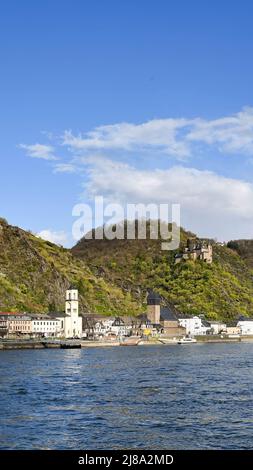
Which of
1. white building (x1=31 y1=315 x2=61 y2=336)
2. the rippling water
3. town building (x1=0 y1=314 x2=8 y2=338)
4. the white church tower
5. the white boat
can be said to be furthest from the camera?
the white boat

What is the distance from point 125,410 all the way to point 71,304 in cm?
13598

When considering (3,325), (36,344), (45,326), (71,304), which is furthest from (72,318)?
(36,344)

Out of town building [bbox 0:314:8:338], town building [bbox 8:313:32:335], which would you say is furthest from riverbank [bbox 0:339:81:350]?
town building [bbox 8:313:32:335]

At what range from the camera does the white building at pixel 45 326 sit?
6644 inches

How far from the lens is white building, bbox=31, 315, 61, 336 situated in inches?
6644

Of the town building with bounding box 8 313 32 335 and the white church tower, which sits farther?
the white church tower

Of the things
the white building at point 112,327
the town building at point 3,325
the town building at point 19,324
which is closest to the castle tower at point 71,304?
the white building at point 112,327

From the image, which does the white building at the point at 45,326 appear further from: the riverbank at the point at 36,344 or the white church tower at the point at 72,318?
the riverbank at the point at 36,344

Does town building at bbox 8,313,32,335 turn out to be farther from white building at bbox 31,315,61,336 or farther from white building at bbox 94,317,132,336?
white building at bbox 94,317,132,336

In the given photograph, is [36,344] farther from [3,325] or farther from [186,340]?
[186,340]

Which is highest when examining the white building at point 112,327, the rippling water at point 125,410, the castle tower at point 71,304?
the castle tower at point 71,304

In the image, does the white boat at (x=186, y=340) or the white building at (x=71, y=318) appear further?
the white boat at (x=186, y=340)

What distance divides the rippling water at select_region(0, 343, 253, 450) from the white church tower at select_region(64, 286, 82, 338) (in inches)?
4123

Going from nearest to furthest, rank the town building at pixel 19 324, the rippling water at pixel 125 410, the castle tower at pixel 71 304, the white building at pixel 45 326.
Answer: the rippling water at pixel 125 410 → the town building at pixel 19 324 → the white building at pixel 45 326 → the castle tower at pixel 71 304
